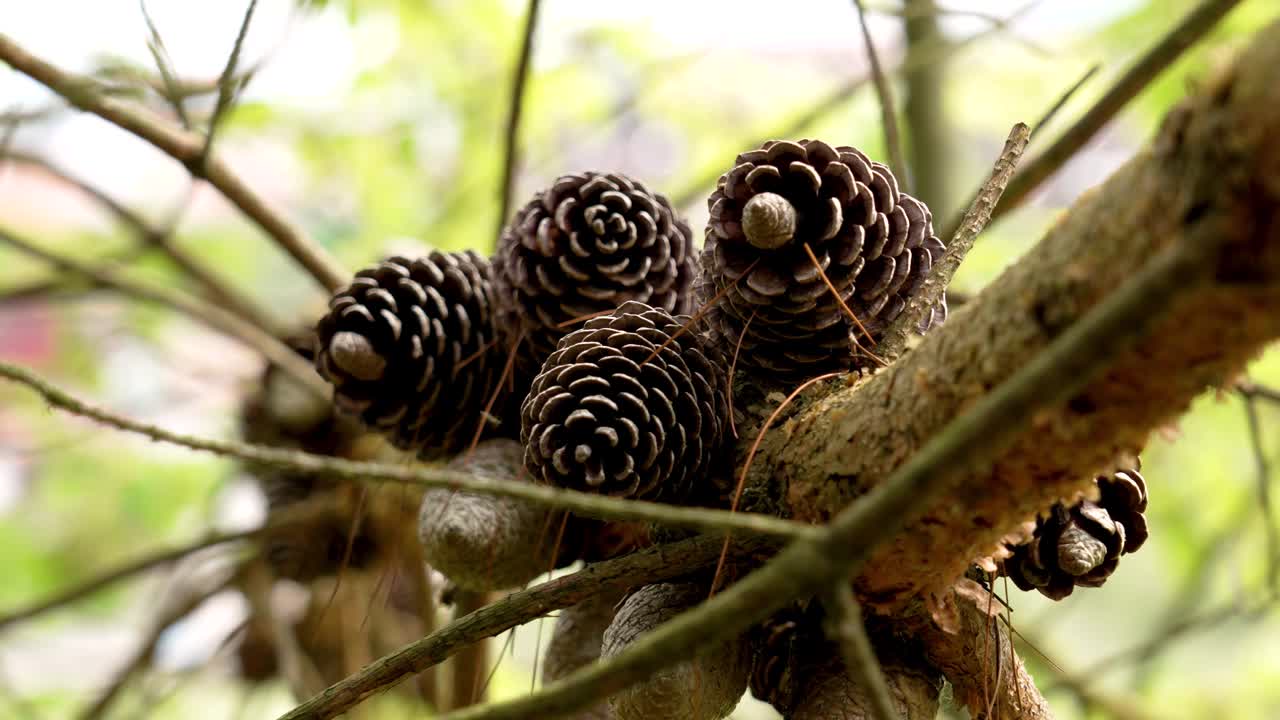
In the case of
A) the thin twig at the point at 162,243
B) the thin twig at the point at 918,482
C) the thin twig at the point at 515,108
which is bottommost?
the thin twig at the point at 918,482

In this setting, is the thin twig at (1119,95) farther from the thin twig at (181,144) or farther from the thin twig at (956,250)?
the thin twig at (181,144)

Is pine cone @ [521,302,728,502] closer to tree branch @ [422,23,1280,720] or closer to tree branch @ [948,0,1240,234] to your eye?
tree branch @ [422,23,1280,720]

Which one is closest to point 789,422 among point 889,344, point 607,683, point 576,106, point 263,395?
point 889,344

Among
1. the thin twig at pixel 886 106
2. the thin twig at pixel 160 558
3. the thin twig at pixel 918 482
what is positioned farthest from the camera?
the thin twig at pixel 160 558

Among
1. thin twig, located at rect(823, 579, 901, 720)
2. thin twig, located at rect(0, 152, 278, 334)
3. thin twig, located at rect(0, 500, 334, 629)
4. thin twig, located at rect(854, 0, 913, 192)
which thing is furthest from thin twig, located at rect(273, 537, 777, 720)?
thin twig, located at rect(0, 152, 278, 334)

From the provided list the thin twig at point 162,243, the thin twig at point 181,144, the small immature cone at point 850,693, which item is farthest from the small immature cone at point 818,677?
the thin twig at point 162,243

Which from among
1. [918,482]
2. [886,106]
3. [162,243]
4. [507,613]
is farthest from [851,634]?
[162,243]

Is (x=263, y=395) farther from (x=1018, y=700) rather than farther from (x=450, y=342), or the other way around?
(x=1018, y=700)
